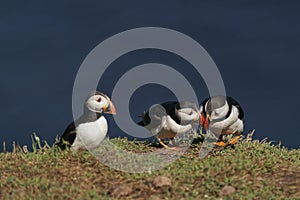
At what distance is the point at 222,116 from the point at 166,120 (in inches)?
Result: 38.1

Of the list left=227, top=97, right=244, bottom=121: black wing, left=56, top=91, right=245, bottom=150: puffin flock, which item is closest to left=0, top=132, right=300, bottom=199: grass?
left=56, top=91, right=245, bottom=150: puffin flock

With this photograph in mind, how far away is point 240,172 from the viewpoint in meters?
9.80

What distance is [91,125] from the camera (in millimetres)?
10812

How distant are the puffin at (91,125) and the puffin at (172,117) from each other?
106 centimetres

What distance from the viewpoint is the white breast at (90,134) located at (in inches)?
423

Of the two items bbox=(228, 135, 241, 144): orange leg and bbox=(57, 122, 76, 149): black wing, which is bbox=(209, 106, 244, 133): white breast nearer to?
bbox=(228, 135, 241, 144): orange leg

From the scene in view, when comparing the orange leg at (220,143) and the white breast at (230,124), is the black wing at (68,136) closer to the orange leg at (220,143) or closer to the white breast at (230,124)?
the white breast at (230,124)

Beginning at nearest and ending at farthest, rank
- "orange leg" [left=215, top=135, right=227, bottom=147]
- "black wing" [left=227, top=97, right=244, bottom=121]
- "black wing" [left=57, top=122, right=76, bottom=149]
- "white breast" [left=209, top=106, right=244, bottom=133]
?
"black wing" [left=57, top=122, right=76, bottom=149], "white breast" [left=209, top=106, right=244, bottom=133], "black wing" [left=227, top=97, right=244, bottom=121], "orange leg" [left=215, top=135, right=227, bottom=147]

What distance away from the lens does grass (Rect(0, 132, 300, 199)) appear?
9.05 m

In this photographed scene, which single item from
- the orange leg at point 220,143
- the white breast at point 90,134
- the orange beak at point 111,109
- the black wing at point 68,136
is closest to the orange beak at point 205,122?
the orange leg at point 220,143

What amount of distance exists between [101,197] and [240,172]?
2.20m

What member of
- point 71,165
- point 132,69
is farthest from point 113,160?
point 132,69

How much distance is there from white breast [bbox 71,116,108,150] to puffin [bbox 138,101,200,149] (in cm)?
118

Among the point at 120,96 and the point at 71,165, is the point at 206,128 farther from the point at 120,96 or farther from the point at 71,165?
the point at 71,165
